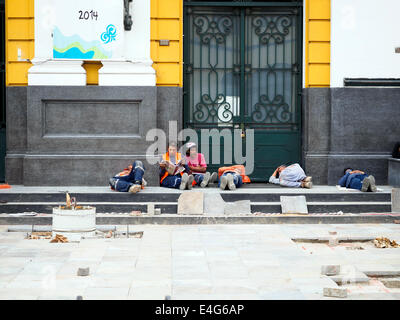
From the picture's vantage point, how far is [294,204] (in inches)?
452

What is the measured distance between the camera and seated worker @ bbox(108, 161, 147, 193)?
38.1 ft

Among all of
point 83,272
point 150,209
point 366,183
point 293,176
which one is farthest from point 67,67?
point 83,272

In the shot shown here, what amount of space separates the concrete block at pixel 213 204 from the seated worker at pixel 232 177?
1.70 feet

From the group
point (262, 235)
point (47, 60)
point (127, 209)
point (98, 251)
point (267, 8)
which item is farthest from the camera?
point (267, 8)

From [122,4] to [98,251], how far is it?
5.89 metres

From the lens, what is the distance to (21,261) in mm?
7934

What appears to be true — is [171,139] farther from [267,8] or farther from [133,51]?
[267,8]

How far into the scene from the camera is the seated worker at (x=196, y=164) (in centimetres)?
1268

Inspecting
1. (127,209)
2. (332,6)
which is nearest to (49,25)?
(127,209)

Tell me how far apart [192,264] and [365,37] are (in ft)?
23.7

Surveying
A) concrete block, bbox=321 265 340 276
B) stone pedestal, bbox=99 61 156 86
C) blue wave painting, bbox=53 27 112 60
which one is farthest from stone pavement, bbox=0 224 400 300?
blue wave painting, bbox=53 27 112 60

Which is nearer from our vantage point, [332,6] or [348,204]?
[348,204]

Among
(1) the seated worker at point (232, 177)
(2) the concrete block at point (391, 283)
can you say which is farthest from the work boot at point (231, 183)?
(2) the concrete block at point (391, 283)

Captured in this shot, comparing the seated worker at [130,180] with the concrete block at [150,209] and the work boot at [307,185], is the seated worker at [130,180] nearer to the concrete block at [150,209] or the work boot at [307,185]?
the concrete block at [150,209]
